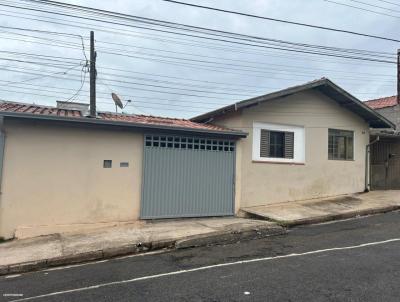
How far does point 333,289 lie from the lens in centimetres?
584

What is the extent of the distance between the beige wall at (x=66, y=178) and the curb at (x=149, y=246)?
2467 millimetres

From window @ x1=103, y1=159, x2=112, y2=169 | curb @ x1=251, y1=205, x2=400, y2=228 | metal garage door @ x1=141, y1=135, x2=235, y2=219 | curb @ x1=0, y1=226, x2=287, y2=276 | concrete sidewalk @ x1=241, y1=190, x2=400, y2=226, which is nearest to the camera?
curb @ x1=0, y1=226, x2=287, y2=276

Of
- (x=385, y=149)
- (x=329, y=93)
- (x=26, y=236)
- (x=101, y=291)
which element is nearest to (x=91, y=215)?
(x=26, y=236)

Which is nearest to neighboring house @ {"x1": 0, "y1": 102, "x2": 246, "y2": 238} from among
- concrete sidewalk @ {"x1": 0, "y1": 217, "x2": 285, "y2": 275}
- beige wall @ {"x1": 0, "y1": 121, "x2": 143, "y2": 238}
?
beige wall @ {"x1": 0, "y1": 121, "x2": 143, "y2": 238}

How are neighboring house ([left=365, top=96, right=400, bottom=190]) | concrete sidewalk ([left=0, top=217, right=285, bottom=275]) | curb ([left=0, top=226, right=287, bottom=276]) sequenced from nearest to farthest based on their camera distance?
curb ([left=0, top=226, right=287, bottom=276]), concrete sidewalk ([left=0, top=217, right=285, bottom=275]), neighboring house ([left=365, top=96, right=400, bottom=190])

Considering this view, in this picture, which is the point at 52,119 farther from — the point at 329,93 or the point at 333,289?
the point at 329,93

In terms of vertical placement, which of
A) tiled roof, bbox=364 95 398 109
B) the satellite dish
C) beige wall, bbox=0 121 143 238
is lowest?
beige wall, bbox=0 121 143 238

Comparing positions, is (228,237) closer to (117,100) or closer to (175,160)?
(175,160)

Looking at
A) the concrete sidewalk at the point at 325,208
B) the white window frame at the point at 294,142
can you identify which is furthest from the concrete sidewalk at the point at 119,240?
the white window frame at the point at 294,142

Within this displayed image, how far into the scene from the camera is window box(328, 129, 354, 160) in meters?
15.8

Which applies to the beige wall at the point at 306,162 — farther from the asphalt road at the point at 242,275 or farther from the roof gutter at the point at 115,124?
the asphalt road at the point at 242,275

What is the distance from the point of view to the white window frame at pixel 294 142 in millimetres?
13906

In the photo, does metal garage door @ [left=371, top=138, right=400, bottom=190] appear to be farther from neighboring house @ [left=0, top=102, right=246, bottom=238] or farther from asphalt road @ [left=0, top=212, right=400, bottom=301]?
asphalt road @ [left=0, top=212, right=400, bottom=301]

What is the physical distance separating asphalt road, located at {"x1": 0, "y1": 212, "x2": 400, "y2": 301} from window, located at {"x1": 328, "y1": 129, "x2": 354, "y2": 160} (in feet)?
21.4
